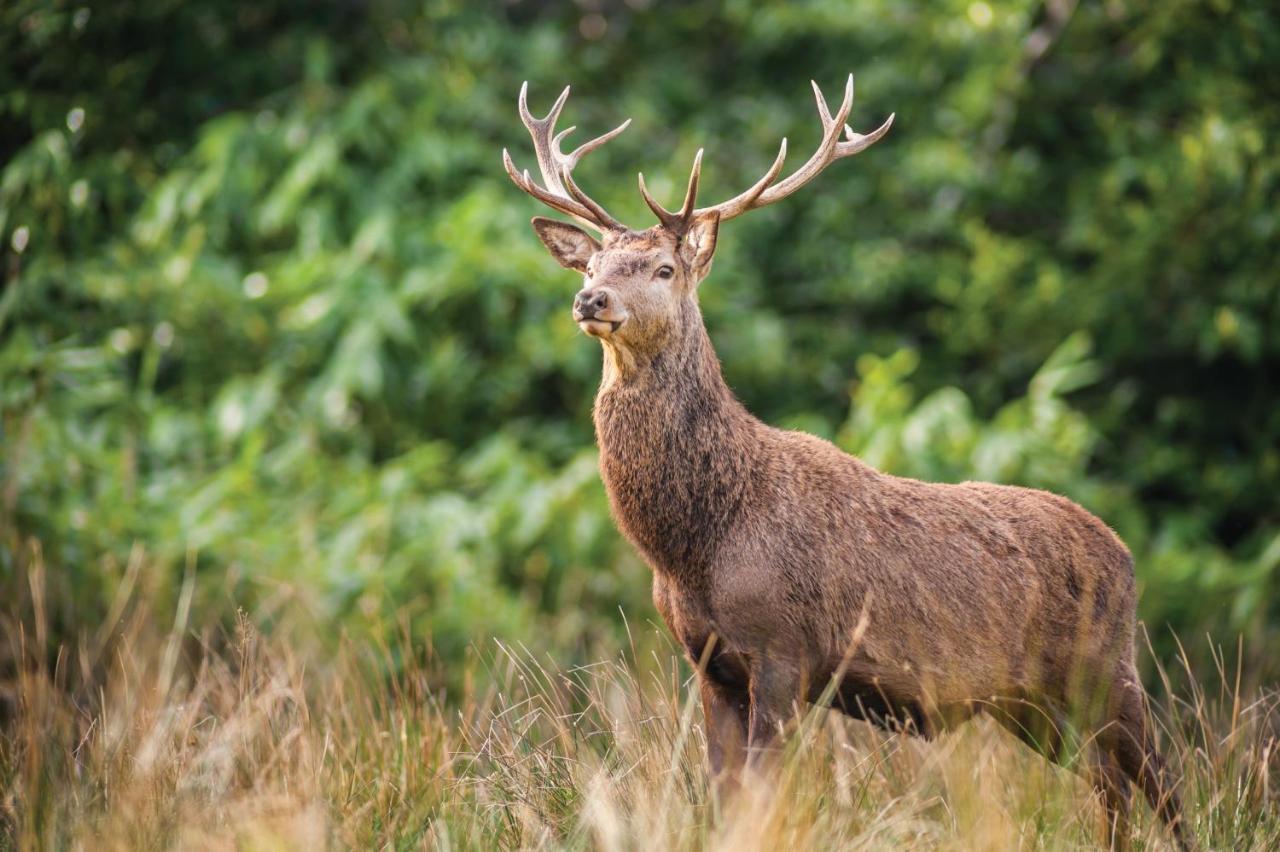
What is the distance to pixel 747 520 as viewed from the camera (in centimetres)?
406

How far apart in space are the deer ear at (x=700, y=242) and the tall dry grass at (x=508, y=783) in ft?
4.01

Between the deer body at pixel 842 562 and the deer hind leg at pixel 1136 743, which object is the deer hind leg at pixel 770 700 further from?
the deer hind leg at pixel 1136 743

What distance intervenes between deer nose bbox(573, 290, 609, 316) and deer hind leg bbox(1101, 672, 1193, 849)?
5.84 feet

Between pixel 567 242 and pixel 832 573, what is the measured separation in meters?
1.50

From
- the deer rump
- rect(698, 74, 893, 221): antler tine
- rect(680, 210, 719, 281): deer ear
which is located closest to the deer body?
the deer rump

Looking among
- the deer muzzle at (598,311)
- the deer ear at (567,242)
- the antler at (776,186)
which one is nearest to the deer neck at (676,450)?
the deer muzzle at (598,311)

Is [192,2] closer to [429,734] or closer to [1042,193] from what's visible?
[1042,193]

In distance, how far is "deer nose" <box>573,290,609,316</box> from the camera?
13.4ft

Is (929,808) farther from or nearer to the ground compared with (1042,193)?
nearer to the ground

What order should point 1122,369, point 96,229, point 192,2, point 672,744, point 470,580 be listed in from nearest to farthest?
1. point 672,744
2. point 470,580
3. point 96,229
4. point 192,2
5. point 1122,369

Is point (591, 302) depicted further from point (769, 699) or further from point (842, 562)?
point (769, 699)

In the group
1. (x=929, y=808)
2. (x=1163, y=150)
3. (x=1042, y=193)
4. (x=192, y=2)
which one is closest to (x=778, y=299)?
(x=1042, y=193)

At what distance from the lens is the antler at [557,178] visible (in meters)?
4.62

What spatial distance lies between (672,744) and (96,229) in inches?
246
